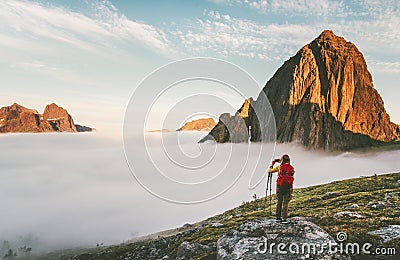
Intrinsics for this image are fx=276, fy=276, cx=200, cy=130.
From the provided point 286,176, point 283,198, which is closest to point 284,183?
point 286,176

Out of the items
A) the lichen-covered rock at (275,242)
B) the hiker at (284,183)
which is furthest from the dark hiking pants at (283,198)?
the lichen-covered rock at (275,242)

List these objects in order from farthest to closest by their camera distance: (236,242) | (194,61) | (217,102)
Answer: (217,102)
(194,61)
(236,242)

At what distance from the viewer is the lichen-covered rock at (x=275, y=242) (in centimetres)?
1484

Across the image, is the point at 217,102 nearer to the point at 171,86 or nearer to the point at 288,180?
the point at 171,86

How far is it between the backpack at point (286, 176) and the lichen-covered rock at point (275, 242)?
2.40 metres

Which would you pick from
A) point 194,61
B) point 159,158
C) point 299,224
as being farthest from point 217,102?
point 299,224

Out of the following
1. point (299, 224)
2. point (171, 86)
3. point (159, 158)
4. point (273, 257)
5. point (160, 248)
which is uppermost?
point (171, 86)

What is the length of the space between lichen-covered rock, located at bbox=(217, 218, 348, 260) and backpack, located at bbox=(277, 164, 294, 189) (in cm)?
240

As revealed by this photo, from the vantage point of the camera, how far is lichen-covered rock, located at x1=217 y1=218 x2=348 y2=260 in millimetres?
14836

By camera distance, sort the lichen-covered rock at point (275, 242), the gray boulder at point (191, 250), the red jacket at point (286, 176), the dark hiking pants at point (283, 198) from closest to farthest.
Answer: the lichen-covered rock at point (275, 242)
the red jacket at point (286, 176)
the dark hiking pants at point (283, 198)
the gray boulder at point (191, 250)

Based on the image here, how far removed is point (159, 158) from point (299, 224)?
20.0 meters

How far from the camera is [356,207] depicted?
32312mm

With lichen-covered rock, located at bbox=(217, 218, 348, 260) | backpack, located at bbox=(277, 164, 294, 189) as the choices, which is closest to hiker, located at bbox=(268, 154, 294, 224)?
backpack, located at bbox=(277, 164, 294, 189)

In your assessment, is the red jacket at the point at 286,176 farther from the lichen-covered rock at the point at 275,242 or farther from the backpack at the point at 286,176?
the lichen-covered rock at the point at 275,242
